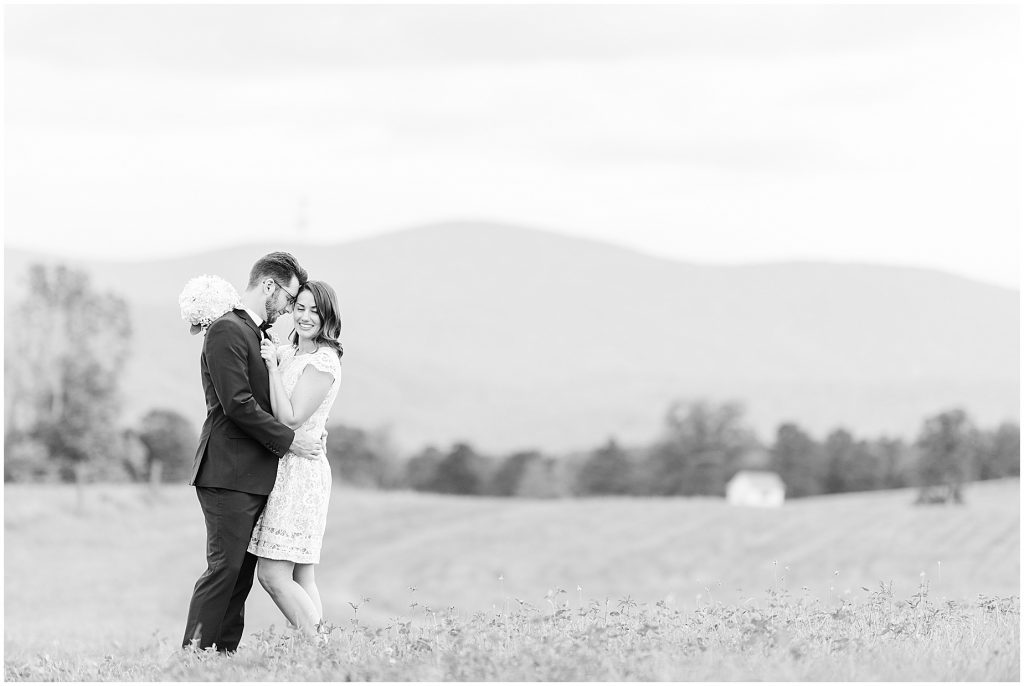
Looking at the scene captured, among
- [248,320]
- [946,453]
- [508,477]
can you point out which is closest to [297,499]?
[248,320]

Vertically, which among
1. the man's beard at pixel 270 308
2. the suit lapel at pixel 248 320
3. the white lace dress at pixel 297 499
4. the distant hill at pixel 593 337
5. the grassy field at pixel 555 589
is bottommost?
the grassy field at pixel 555 589

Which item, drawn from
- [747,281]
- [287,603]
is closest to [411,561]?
[287,603]

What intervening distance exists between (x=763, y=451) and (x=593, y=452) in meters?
8.21

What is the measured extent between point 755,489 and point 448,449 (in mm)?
15221

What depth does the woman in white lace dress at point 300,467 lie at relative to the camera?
862 cm

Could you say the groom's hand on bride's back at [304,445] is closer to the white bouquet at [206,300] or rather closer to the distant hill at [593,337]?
the white bouquet at [206,300]

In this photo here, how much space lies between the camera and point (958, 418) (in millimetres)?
56812

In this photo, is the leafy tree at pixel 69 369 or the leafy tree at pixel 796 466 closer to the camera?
the leafy tree at pixel 69 369

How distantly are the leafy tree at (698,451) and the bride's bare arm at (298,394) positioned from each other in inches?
2004

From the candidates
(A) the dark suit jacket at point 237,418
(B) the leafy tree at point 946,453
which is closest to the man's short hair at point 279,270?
(A) the dark suit jacket at point 237,418

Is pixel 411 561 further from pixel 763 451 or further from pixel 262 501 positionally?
pixel 262 501

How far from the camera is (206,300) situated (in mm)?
8633

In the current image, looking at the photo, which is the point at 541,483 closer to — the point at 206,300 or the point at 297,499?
the point at 297,499

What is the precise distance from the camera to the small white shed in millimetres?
56125
